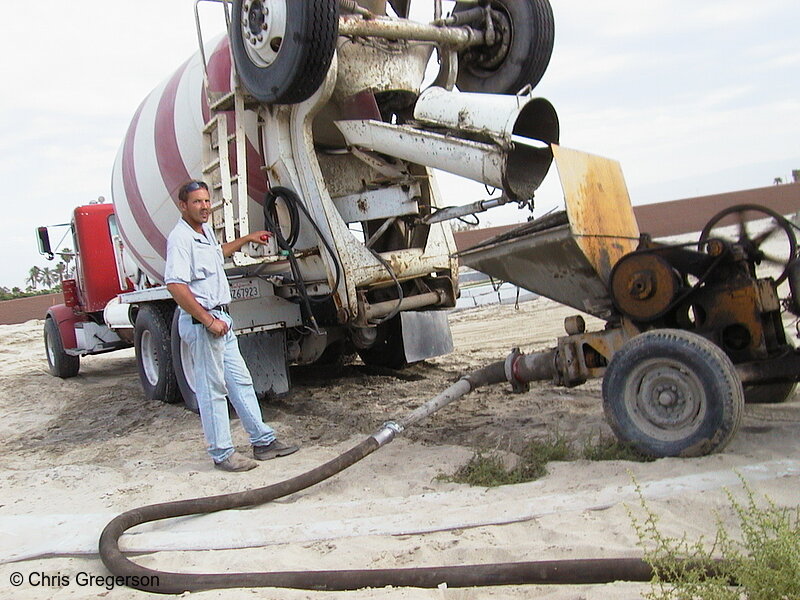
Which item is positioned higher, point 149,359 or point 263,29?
point 263,29

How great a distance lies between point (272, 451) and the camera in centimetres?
515

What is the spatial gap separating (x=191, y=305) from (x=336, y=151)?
2.10m

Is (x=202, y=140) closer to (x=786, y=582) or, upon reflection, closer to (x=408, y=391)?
(x=408, y=391)

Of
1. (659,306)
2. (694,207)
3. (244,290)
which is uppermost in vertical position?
(694,207)

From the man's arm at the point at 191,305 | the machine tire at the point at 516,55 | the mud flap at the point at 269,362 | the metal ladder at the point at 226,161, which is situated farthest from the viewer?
the mud flap at the point at 269,362

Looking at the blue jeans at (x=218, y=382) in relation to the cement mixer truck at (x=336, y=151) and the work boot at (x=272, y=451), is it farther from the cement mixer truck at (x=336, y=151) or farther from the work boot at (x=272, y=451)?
the cement mixer truck at (x=336, y=151)

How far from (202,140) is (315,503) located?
3.53m

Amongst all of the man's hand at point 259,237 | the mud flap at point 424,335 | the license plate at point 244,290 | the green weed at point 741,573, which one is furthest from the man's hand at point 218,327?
the green weed at point 741,573

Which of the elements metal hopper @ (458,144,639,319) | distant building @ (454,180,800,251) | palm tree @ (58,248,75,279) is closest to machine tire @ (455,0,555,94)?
metal hopper @ (458,144,639,319)

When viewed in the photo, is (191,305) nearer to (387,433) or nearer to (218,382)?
(218,382)

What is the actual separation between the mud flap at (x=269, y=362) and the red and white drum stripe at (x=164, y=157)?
1.24 meters

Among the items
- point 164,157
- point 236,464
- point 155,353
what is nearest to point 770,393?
point 236,464

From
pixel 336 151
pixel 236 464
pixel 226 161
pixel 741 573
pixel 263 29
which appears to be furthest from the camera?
pixel 336 151

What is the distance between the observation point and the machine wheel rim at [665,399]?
3.93 m
